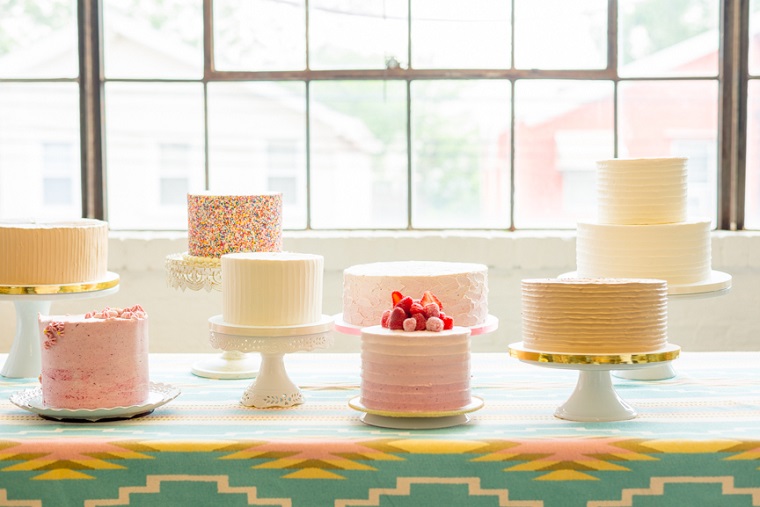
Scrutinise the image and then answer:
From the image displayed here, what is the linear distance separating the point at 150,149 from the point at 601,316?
2.05 metres

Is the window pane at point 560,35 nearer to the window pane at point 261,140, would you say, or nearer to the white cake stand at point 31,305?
the window pane at point 261,140

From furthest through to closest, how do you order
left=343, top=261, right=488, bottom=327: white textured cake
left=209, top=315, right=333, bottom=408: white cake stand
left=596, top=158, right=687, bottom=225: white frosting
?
left=596, top=158, right=687, bottom=225: white frosting < left=343, top=261, right=488, bottom=327: white textured cake < left=209, top=315, right=333, bottom=408: white cake stand

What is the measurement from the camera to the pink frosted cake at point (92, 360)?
1628mm

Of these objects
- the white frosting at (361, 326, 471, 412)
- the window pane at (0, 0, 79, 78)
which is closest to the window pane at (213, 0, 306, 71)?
the window pane at (0, 0, 79, 78)

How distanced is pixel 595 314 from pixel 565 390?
0.32m

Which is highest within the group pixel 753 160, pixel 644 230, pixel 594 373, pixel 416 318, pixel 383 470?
pixel 753 160

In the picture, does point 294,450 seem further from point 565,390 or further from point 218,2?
point 218,2

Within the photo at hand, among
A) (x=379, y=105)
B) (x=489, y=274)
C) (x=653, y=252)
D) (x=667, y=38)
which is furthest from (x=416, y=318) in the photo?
(x=667, y=38)

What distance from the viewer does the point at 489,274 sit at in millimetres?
3023

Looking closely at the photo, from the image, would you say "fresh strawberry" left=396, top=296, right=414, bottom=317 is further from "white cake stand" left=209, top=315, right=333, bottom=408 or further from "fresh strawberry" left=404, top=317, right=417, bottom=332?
"white cake stand" left=209, top=315, right=333, bottom=408

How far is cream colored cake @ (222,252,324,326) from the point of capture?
171cm

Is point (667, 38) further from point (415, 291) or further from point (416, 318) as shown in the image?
point (416, 318)

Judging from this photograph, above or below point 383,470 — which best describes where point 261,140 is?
above

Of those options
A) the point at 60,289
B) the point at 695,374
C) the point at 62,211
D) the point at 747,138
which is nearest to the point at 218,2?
the point at 62,211
